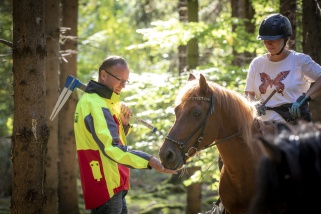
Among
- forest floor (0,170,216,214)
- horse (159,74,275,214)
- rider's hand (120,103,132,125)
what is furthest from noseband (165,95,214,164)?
forest floor (0,170,216,214)

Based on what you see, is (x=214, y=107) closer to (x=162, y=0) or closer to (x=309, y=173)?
(x=309, y=173)

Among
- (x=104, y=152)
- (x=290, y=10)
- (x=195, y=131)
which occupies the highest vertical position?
(x=290, y=10)

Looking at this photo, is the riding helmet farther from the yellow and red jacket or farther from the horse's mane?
the yellow and red jacket

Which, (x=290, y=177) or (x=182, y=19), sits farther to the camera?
(x=182, y=19)

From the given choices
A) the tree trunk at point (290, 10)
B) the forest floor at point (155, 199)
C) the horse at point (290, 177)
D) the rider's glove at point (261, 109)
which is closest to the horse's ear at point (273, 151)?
the horse at point (290, 177)

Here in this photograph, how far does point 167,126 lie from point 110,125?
6.16m

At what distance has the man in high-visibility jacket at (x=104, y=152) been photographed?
4.81m

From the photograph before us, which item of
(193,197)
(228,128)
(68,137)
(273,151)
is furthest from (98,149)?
(193,197)

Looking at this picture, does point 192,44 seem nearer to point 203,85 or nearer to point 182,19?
point 182,19

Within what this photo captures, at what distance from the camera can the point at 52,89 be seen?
31.1 feet

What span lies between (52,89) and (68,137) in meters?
2.28

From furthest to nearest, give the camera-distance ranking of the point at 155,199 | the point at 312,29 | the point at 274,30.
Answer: the point at 155,199 → the point at 312,29 → the point at 274,30

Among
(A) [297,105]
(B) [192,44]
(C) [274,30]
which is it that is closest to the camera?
(A) [297,105]

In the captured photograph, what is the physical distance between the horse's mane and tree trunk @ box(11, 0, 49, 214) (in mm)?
1382
